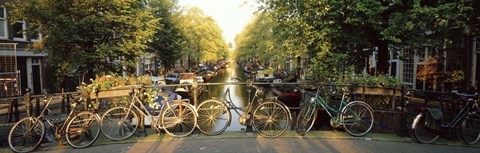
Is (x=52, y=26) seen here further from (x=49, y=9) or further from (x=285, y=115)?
(x=285, y=115)

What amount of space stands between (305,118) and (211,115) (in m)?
1.83

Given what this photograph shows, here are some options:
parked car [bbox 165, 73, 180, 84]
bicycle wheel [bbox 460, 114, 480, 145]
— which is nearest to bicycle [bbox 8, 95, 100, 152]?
bicycle wheel [bbox 460, 114, 480, 145]

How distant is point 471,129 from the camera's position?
17.1ft

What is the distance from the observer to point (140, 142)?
530 cm

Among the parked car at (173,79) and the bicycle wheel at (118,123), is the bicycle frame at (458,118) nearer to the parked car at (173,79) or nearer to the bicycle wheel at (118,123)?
the bicycle wheel at (118,123)

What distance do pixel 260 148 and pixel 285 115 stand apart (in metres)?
0.93

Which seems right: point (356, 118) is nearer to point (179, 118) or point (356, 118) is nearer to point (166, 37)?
point (179, 118)

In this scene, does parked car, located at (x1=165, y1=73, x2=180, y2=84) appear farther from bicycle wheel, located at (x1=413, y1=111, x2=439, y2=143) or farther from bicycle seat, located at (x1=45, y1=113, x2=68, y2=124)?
bicycle wheel, located at (x1=413, y1=111, x2=439, y2=143)

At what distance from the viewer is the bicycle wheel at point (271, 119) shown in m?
5.53

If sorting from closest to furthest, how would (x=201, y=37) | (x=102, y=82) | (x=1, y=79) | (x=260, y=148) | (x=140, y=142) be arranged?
(x=260, y=148)
(x=140, y=142)
(x=102, y=82)
(x=1, y=79)
(x=201, y=37)

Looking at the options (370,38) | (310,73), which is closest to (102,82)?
(310,73)

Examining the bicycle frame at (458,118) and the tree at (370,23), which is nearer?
the bicycle frame at (458,118)

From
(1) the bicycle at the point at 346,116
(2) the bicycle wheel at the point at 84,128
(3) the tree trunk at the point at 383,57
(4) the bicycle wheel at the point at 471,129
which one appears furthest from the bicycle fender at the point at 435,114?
(3) the tree trunk at the point at 383,57

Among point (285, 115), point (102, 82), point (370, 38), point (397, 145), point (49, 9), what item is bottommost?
point (397, 145)
